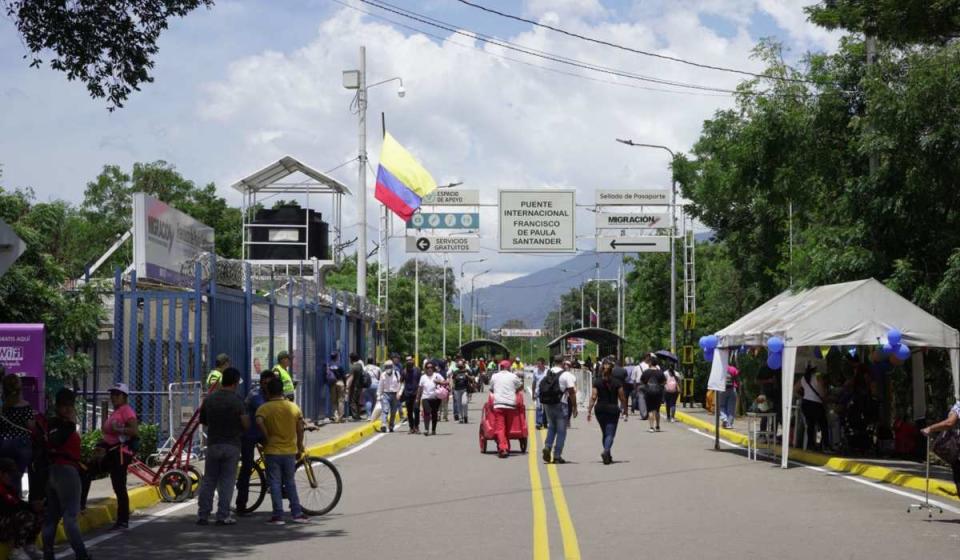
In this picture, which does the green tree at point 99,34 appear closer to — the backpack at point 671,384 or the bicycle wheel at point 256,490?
the bicycle wheel at point 256,490

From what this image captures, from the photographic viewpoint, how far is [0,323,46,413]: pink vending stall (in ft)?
43.4

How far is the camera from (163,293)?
64.6ft

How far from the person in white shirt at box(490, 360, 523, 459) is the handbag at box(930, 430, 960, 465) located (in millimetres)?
10161

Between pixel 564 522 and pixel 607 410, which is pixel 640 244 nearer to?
pixel 607 410

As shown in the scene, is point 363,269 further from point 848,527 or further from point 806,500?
Answer: point 848,527

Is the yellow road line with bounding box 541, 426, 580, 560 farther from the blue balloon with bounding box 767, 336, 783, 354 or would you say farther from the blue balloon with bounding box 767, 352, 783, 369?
the blue balloon with bounding box 767, 352, 783, 369

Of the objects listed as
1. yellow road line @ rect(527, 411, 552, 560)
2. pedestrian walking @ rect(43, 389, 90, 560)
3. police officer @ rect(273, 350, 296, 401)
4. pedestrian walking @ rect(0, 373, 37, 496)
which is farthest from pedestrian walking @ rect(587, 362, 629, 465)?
pedestrian walking @ rect(43, 389, 90, 560)

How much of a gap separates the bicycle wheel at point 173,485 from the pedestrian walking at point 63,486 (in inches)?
167

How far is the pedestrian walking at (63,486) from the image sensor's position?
10.2 metres

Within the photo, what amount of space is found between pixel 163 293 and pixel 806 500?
35.0ft

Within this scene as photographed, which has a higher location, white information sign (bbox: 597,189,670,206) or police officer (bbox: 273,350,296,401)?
white information sign (bbox: 597,189,670,206)

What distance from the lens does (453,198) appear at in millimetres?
40219

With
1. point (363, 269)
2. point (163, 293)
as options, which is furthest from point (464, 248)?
point (163, 293)

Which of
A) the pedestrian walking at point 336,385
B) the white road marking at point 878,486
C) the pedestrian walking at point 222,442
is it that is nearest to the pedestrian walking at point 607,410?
the white road marking at point 878,486
